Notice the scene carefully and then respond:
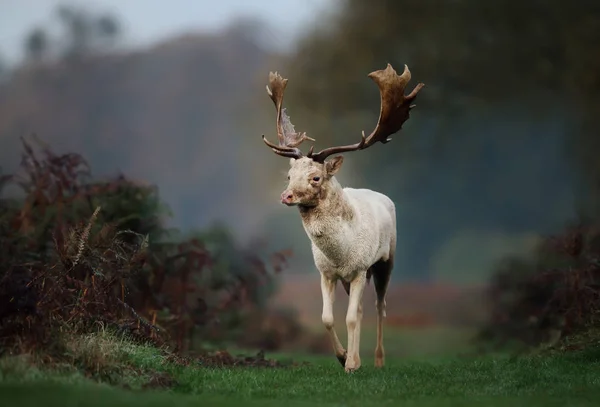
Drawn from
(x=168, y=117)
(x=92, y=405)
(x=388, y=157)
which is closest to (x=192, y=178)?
(x=168, y=117)

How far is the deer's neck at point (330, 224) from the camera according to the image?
12.1 metres

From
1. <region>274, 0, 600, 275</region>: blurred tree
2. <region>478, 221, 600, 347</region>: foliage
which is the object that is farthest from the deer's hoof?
<region>274, 0, 600, 275</region>: blurred tree

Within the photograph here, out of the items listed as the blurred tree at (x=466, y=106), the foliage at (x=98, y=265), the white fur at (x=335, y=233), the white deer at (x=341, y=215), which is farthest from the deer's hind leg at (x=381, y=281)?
the blurred tree at (x=466, y=106)

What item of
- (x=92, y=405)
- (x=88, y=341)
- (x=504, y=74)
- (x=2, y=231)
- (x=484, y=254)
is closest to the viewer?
(x=92, y=405)

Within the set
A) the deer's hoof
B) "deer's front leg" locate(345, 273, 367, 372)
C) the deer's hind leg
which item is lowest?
the deer's hoof

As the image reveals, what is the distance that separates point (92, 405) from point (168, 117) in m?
28.1

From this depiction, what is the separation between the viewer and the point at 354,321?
12.4m

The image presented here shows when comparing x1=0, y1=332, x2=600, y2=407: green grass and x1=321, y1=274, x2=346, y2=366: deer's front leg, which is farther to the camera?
x1=321, y1=274, x2=346, y2=366: deer's front leg

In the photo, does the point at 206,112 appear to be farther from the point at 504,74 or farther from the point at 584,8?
the point at 584,8

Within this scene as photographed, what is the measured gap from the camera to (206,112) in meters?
35.6

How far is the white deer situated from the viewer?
12.1m

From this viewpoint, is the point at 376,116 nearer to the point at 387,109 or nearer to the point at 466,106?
the point at 466,106

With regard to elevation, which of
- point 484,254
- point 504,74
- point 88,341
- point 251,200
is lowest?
point 88,341

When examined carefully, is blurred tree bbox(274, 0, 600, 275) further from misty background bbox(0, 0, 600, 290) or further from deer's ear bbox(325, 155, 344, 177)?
deer's ear bbox(325, 155, 344, 177)
